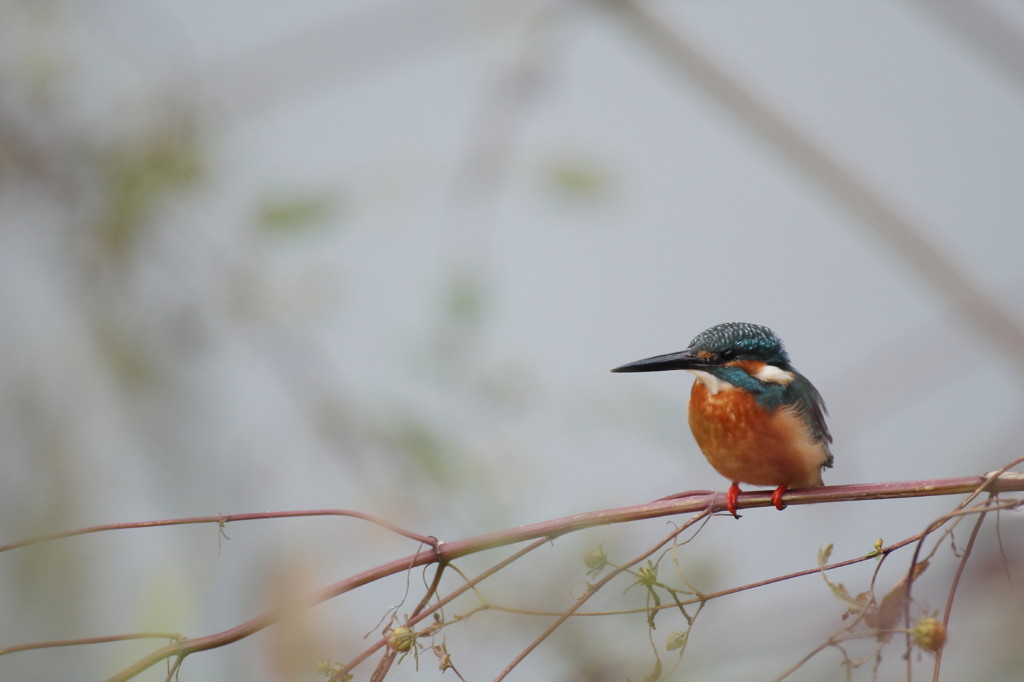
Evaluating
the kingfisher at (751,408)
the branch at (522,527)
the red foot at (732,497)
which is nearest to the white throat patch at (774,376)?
the kingfisher at (751,408)

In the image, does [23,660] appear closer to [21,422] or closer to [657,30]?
[21,422]

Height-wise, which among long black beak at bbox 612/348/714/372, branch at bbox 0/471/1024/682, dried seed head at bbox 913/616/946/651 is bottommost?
dried seed head at bbox 913/616/946/651

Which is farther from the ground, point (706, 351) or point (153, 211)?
point (153, 211)

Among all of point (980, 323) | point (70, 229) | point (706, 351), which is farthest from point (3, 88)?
point (980, 323)

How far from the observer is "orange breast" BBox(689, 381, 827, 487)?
36.8 inches

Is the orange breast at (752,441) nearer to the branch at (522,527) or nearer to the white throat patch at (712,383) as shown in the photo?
the white throat patch at (712,383)

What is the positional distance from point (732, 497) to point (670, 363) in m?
0.16

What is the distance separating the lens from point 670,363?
98 cm

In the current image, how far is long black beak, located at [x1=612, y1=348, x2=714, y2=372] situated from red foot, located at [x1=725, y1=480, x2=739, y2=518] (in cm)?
12

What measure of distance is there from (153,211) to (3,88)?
25 centimetres

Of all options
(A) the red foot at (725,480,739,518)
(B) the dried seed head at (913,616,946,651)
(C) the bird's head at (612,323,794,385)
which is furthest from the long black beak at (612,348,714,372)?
(B) the dried seed head at (913,616,946,651)

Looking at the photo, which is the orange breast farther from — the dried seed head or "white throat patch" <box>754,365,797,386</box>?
the dried seed head

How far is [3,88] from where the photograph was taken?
3.67ft

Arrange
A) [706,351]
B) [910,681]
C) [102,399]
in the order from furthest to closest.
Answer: [706,351] → [102,399] → [910,681]
